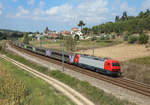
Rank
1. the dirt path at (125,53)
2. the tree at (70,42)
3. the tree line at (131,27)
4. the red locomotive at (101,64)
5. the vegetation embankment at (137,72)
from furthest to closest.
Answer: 1. the tree line at (131,27)
2. the tree at (70,42)
3. the dirt path at (125,53)
4. the red locomotive at (101,64)
5. the vegetation embankment at (137,72)

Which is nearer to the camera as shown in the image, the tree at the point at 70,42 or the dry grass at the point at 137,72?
the dry grass at the point at 137,72

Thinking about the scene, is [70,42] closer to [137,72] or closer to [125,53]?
[125,53]

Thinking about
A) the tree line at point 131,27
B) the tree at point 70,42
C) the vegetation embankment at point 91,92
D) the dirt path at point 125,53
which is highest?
the tree line at point 131,27

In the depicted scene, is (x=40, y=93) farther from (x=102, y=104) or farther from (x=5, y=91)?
(x=102, y=104)

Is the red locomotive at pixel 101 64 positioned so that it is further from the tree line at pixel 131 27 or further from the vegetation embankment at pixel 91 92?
the tree line at pixel 131 27

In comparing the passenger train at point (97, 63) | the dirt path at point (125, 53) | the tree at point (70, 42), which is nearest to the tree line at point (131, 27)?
the dirt path at point (125, 53)

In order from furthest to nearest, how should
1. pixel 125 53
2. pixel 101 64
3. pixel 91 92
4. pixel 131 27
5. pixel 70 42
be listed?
pixel 131 27, pixel 70 42, pixel 125 53, pixel 101 64, pixel 91 92

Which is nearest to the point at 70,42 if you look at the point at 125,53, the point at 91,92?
the point at 125,53

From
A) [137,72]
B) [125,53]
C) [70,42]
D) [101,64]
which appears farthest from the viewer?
[70,42]

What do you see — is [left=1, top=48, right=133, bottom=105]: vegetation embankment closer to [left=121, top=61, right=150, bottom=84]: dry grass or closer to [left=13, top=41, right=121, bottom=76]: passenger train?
[left=13, top=41, right=121, bottom=76]: passenger train

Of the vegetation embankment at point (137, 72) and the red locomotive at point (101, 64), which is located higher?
the red locomotive at point (101, 64)

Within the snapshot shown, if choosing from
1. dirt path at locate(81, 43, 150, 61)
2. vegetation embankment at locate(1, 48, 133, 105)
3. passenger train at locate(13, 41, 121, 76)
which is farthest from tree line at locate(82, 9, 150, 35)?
vegetation embankment at locate(1, 48, 133, 105)

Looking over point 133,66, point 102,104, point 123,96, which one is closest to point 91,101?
point 102,104

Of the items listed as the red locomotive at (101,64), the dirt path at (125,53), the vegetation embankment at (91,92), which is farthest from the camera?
the dirt path at (125,53)
